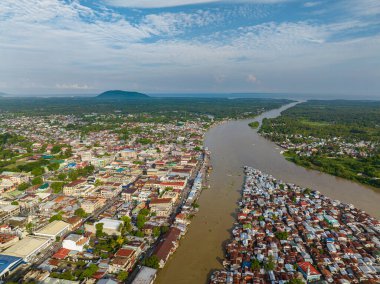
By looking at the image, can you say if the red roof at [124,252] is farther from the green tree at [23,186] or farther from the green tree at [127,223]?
the green tree at [23,186]

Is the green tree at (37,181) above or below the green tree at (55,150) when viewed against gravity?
below

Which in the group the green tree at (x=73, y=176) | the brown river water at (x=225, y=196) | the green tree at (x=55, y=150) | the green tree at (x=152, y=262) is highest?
the green tree at (x=55, y=150)

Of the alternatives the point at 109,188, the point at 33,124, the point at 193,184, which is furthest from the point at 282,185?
the point at 33,124

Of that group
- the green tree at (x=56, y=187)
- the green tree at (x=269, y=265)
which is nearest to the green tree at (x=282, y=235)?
the green tree at (x=269, y=265)

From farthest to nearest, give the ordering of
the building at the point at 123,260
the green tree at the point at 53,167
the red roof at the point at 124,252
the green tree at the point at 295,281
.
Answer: the green tree at the point at 53,167 < the red roof at the point at 124,252 < the building at the point at 123,260 < the green tree at the point at 295,281

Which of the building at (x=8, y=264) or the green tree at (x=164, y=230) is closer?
the building at (x=8, y=264)

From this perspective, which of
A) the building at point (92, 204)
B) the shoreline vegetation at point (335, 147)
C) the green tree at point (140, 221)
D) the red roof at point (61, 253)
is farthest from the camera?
the shoreline vegetation at point (335, 147)
